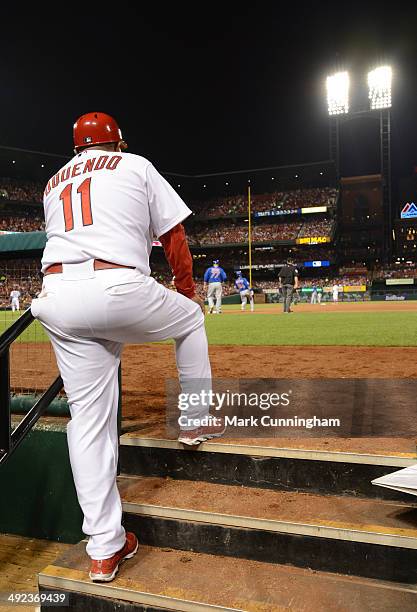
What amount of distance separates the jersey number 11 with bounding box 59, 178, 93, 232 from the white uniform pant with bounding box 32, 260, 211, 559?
Answer: 19 centimetres

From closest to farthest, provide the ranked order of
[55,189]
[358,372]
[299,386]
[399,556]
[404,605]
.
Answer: [404,605]
[399,556]
[55,189]
[299,386]
[358,372]

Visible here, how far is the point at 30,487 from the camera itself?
9.21 ft

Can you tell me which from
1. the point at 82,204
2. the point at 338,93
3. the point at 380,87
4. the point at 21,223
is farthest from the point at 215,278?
the point at 380,87

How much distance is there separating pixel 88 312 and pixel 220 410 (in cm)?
178

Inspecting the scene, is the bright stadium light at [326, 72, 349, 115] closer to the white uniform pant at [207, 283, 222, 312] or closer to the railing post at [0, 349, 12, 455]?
the white uniform pant at [207, 283, 222, 312]

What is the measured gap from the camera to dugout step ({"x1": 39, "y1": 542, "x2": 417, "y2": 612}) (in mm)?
1720

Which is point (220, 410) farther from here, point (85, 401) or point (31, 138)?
point (31, 138)

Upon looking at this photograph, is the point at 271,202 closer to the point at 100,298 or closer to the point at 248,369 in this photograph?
the point at 248,369

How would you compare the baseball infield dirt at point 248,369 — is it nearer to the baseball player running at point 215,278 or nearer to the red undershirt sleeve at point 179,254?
the red undershirt sleeve at point 179,254

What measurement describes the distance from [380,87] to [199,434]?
166ft

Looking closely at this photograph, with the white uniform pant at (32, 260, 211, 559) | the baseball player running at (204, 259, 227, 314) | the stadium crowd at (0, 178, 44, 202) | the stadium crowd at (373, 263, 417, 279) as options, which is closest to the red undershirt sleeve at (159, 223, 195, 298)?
the white uniform pant at (32, 260, 211, 559)

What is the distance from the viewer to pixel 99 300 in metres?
1.82

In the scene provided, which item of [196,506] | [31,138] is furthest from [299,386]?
[31,138]

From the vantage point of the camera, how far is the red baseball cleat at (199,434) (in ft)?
7.98
